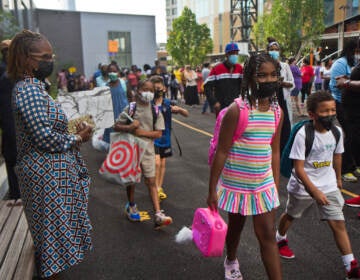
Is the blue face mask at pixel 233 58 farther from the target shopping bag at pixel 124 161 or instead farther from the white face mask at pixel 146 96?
the target shopping bag at pixel 124 161

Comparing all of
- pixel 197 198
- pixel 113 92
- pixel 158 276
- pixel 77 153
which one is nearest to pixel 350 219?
pixel 197 198

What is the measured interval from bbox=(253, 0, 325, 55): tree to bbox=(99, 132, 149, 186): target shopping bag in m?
33.3

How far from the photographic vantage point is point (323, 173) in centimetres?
318

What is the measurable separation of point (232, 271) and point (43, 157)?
1.70 metres

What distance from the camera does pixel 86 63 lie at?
140ft

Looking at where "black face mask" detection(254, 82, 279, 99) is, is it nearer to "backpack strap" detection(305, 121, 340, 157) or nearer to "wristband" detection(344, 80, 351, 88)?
"backpack strap" detection(305, 121, 340, 157)

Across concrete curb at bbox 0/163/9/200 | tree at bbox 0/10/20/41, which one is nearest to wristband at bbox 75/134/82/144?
concrete curb at bbox 0/163/9/200

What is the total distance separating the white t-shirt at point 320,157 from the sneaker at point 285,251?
27.0 inches

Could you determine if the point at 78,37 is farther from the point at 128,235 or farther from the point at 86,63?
the point at 128,235

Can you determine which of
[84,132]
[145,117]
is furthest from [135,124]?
[84,132]

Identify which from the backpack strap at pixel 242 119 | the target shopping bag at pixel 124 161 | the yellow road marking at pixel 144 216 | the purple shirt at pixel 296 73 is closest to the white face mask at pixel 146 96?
the target shopping bag at pixel 124 161

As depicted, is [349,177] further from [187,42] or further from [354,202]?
[187,42]

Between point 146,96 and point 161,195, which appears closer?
point 146,96

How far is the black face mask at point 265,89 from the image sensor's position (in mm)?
2582
